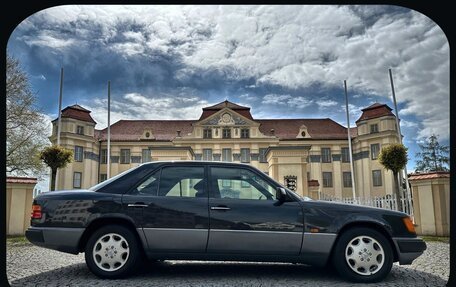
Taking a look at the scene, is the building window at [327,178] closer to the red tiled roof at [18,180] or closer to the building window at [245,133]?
A: the building window at [245,133]

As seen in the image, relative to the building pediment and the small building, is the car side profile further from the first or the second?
the building pediment

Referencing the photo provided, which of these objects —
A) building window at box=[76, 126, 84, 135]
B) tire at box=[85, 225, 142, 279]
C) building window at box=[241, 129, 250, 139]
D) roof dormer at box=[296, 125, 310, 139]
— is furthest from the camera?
roof dormer at box=[296, 125, 310, 139]

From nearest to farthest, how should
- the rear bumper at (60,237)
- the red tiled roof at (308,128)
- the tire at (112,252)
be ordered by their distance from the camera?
1. the tire at (112,252)
2. the rear bumper at (60,237)
3. the red tiled roof at (308,128)

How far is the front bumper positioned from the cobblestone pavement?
1.02ft

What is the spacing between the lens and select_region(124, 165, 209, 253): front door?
210 inches

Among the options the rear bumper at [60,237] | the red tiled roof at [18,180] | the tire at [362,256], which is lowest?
the tire at [362,256]

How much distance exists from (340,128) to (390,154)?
36.4m

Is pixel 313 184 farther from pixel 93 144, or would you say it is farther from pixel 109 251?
pixel 93 144

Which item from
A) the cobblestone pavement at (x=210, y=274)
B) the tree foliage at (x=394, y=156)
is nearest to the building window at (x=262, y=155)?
the tree foliage at (x=394, y=156)

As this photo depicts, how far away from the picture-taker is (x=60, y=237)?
5406 millimetres

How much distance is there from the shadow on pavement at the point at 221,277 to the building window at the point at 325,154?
46.2 meters

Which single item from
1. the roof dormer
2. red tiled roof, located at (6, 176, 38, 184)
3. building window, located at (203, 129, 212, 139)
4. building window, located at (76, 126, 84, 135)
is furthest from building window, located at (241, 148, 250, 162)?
red tiled roof, located at (6, 176, 38, 184)

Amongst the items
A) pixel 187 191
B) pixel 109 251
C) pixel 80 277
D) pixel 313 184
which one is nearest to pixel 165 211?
pixel 187 191

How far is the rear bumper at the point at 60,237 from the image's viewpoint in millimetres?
5395
